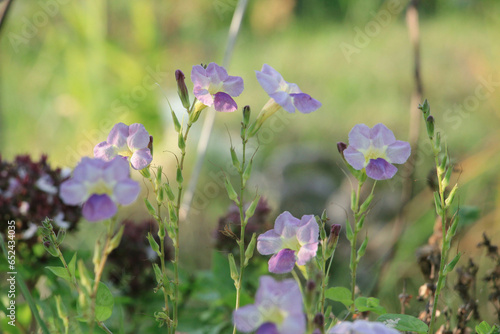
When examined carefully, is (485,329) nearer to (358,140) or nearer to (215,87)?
(358,140)

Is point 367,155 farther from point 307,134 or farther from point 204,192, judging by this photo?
point 307,134

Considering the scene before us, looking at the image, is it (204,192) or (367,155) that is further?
(204,192)

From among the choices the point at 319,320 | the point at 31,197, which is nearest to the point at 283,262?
the point at 319,320

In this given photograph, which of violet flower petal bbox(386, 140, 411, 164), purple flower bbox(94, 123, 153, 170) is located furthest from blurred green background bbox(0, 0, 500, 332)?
purple flower bbox(94, 123, 153, 170)

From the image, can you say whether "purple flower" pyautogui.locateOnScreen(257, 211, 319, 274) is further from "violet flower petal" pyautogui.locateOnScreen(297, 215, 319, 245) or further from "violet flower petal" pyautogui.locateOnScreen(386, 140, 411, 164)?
"violet flower petal" pyautogui.locateOnScreen(386, 140, 411, 164)

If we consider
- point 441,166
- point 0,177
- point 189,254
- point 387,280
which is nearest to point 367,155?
point 441,166
